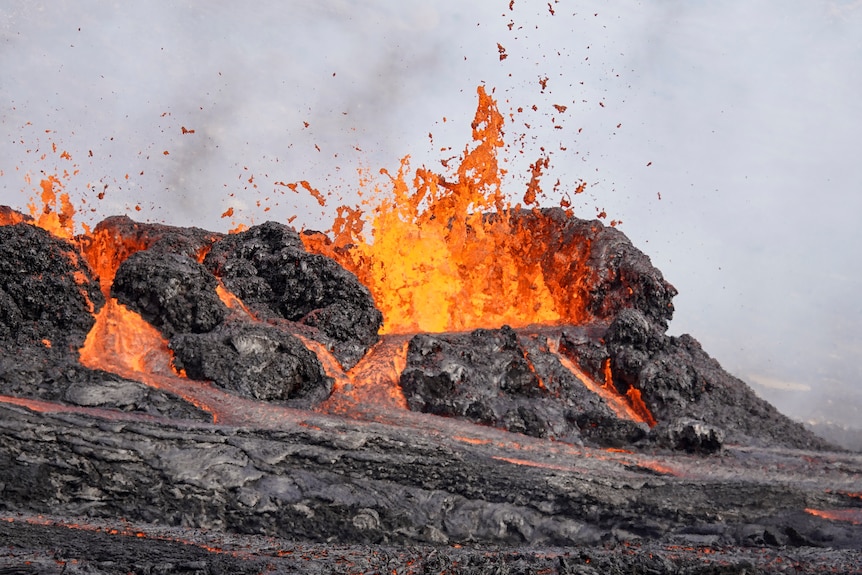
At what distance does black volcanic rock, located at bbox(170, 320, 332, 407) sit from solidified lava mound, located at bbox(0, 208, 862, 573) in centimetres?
8

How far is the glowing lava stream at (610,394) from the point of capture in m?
29.9

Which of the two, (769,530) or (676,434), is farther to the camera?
(676,434)

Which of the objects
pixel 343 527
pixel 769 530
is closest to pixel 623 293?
pixel 769 530

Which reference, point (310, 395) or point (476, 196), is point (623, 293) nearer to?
point (476, 196)

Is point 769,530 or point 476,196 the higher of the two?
point 476,196

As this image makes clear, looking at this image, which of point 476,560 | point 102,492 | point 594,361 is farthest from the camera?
point 594,361

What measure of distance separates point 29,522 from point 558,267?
3199 cm

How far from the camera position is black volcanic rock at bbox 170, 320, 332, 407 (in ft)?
80.2

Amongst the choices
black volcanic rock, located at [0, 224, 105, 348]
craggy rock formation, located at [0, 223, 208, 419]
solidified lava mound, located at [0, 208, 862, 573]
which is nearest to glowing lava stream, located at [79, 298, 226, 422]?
solidified lava mound, located at [0, 208, 862, 573]

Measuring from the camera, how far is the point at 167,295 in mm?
27203

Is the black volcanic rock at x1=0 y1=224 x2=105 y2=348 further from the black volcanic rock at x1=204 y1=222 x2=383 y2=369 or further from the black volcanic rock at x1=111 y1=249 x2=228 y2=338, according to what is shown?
the black volcanic rock at x1=204 y1=222 x2=383 y2=369

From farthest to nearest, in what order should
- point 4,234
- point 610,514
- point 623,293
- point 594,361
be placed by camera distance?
point 623,293, point 594,361, point 4,234, point 610,514

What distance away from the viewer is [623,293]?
Result: 3709cm

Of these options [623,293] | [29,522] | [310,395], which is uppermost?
[623,293]
